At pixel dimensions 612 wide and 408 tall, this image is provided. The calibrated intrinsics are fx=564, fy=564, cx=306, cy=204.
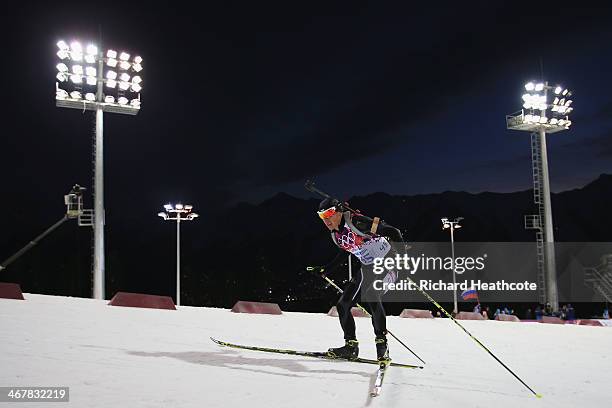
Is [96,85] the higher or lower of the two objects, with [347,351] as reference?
higher

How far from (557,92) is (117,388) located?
1362 inches

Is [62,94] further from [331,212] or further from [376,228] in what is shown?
[376,228]

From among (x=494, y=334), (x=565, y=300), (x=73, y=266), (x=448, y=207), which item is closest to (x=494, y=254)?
(x=565, y=300)

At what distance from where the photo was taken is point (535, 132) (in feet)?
113

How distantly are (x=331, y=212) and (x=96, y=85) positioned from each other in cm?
2147

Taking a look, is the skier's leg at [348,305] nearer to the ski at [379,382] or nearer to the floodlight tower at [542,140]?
the ski at [379,382]

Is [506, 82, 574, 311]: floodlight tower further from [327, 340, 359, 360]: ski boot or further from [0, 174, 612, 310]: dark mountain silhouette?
[327, 340, 359, 360]: ski boot

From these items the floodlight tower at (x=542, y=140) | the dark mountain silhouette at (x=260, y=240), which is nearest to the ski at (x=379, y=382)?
the floodlight tower at (x=542, y=140)

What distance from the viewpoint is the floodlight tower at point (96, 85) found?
23422 mm

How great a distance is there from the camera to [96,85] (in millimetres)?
24734

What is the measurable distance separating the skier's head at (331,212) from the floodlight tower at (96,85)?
18.8m

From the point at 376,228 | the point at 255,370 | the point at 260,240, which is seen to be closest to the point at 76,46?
the point at 376,228

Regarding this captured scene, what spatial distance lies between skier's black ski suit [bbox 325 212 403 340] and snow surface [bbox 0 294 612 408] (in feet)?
1.63

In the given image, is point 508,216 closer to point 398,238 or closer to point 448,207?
point 448,207
